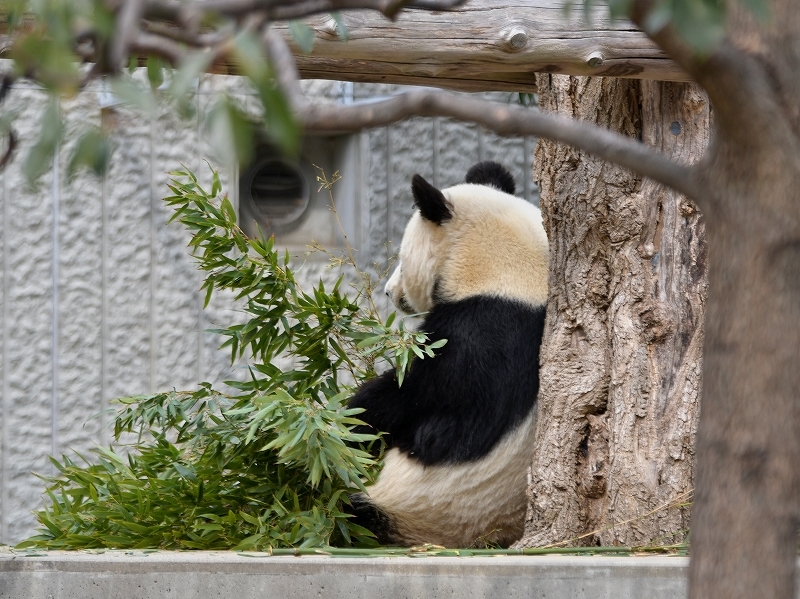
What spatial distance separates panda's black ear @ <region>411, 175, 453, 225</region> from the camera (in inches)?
114

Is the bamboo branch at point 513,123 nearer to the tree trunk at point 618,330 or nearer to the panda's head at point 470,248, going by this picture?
the tree trunk at point 618,330

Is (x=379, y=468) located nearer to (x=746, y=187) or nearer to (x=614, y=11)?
(x=746, y=187)

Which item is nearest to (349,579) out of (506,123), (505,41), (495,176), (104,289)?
(506,123)

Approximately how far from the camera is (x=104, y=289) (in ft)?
14.1

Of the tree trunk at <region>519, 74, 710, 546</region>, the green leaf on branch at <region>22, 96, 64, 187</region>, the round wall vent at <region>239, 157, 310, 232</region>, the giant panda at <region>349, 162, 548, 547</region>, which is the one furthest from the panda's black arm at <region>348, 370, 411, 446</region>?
the green leaf on branch at <region>22, 96, 64, 187</region>

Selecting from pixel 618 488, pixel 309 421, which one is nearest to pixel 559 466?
pixel 618 488

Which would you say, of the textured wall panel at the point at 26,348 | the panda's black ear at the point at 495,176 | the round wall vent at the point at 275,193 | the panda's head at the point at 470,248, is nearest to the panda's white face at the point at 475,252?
the panda's head at the point at 470,248

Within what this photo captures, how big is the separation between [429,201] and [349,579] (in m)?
1.37

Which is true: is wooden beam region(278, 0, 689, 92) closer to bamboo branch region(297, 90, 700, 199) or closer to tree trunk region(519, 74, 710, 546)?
tree trunk region(519, 74, 710, 546)

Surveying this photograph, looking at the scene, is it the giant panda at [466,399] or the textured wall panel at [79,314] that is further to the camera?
the textured wall panel at [79,314]

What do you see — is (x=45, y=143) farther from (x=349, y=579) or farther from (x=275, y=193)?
(x=275, y=193)

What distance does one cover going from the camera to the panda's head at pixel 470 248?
9.43 ft

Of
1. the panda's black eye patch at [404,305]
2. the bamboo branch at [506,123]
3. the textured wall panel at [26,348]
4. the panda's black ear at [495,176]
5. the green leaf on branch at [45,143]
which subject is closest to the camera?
the green leaf on branch at [45,143]

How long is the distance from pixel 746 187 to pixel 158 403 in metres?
2.17
